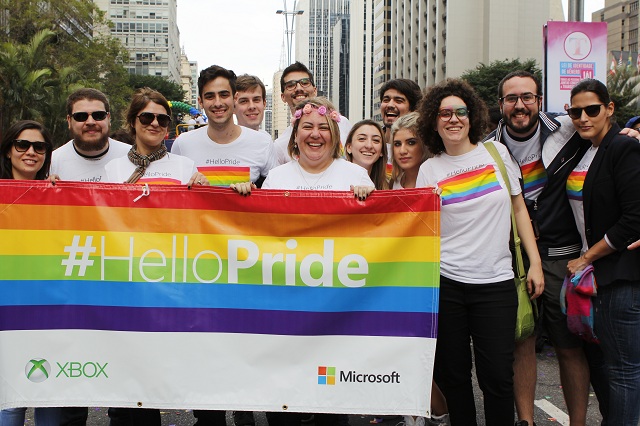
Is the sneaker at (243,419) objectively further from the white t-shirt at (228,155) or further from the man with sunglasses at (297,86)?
the man with sunglasses at (297,86)

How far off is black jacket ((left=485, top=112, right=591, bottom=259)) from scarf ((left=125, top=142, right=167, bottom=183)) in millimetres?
2341

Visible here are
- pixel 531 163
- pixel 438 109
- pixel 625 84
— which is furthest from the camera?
pixel 625 84

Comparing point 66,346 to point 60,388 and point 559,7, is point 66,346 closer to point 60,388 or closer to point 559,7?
point 60,388

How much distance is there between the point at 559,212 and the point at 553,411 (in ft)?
6.01

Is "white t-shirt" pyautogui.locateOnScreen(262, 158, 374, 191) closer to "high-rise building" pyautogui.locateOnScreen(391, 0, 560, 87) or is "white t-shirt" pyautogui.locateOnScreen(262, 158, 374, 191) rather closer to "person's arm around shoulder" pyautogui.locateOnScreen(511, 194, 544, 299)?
"person's arm around shoulder" pyautogui.locateOnScreen(511, 194, 544, 299)

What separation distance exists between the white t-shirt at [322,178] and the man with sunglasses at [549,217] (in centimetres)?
108

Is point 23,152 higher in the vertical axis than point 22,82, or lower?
lower

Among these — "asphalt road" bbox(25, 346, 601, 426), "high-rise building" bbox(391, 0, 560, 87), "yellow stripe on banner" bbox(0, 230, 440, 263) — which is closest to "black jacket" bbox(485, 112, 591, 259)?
"yellow stripe on banner" bbox(0, 230, 440, 263)

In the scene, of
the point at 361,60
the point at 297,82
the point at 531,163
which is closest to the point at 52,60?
the point at 297,82

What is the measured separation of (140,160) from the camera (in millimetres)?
3877

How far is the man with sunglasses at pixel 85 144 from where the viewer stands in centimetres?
426

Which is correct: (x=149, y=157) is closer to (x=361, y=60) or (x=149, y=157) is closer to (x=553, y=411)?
(x=553, y=411)

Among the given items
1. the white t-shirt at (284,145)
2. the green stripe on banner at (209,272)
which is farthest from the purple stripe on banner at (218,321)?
the white t-shirt at (284,145)

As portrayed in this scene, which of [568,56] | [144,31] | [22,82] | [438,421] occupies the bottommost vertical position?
[438,421]
